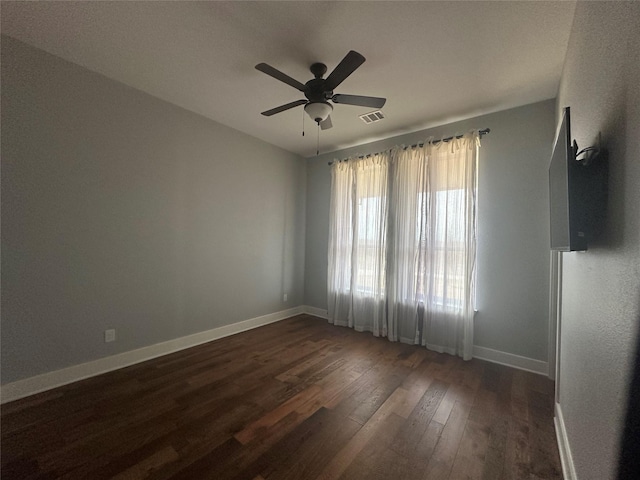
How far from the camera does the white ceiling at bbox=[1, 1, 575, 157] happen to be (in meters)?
1.67

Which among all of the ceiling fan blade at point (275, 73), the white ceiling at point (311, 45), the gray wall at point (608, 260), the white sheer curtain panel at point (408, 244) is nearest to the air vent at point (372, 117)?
the white ceiling at point (311, 45)

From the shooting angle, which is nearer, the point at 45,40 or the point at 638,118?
the point at 638,118

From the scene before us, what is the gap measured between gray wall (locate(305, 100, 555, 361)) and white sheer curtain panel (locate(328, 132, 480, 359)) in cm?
17

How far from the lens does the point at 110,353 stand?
2.45 m

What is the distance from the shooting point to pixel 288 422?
1.77 m

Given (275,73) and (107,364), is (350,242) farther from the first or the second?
(107,364)

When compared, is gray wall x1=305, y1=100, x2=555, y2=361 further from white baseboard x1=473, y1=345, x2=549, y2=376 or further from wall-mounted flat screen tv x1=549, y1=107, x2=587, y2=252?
wall-mounted flat screen tv x1=549, y1=107, x2=587, y2=252

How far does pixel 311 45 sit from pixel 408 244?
240 centimetres

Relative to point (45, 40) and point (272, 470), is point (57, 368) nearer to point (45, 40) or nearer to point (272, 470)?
point (272, 470)

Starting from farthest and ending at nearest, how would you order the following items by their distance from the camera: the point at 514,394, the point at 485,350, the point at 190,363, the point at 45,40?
the point at 485,350
the point at 190,363
the point at 514,394
the point at 45,40

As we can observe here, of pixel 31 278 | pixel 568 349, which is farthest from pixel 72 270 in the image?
pixel 568 349

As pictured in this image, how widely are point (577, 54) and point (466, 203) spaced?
1511mm

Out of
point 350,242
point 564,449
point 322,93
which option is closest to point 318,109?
point 322,93

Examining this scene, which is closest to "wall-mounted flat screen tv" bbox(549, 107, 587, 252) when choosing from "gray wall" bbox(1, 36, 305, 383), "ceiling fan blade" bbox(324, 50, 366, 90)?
"ceiling fan blade" bbox(324, 50, 366, 90)
